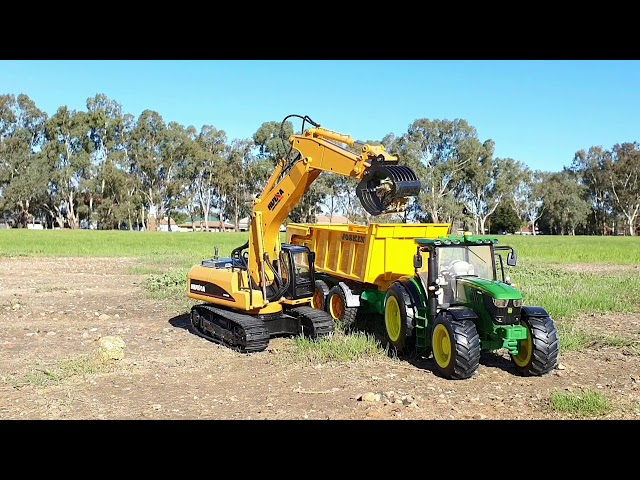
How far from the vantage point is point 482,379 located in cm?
866

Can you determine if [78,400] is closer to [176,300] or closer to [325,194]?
[176,300]

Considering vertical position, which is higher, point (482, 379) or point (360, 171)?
point (360, 171)

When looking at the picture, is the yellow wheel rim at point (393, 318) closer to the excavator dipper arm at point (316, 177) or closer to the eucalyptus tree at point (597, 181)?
the excavator dipper arm at point (316, 177)

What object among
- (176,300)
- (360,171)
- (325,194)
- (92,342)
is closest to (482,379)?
(360,171)

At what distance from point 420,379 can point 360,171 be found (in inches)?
136

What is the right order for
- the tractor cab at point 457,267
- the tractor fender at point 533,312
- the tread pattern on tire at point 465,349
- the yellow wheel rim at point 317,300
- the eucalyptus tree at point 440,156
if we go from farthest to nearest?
the eucalyptus tree at point 440,156 → the yellow wheel rim at point 317,300 → the tractor cab at point 457,267 → the tractor fender at point 533,312 → the tread pattern on tire at point 465,349

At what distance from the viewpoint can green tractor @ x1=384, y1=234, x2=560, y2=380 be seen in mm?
8469

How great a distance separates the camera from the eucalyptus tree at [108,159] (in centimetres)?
8862

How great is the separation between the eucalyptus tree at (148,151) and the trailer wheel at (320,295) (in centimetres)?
8073

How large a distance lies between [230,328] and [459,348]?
4.40 meters

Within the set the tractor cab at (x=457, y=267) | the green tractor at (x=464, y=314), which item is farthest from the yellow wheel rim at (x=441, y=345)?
the tractor cab at (x=457, y=267)

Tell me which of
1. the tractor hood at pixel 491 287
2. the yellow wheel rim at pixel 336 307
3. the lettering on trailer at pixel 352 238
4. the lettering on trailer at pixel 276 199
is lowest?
the yellow wheel rim at pixel 336 307

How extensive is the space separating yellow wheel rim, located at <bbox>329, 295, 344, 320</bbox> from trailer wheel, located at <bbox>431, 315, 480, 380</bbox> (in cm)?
354

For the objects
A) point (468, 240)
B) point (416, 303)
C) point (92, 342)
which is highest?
point (468, 240)
